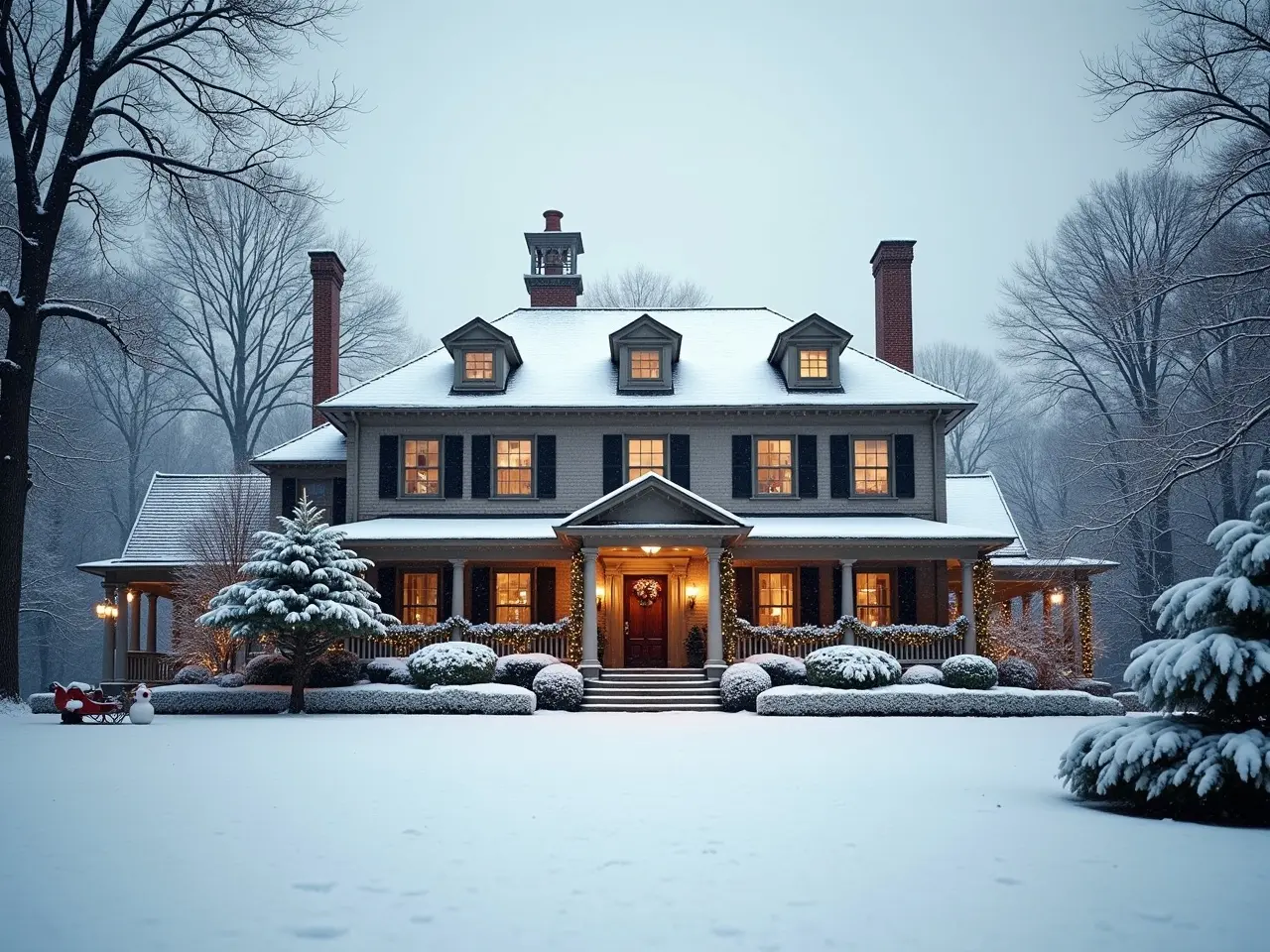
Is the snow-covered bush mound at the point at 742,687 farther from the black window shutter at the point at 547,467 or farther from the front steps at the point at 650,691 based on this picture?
the black window shutter at the point at 547,467

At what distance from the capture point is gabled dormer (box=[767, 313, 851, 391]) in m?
26.5

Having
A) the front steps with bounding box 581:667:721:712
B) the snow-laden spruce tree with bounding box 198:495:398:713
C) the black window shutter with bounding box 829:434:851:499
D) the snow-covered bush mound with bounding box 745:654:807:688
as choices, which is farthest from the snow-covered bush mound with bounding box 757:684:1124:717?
the snow-laden spruce tree with bounding box 198:495:398:713

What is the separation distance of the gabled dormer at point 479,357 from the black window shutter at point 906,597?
34.6 ft

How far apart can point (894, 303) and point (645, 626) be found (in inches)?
436

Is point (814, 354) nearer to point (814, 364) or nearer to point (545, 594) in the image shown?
point (814, 364)

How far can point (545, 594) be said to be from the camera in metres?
25.7

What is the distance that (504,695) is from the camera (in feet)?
66.7

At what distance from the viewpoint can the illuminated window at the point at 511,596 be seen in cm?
A: 2577

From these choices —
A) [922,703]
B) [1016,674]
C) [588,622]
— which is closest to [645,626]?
[588,622]

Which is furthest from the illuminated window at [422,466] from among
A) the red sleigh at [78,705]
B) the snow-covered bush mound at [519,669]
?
the red sleigh at [78,705]

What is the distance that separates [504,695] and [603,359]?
10924mm

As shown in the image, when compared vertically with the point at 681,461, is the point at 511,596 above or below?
below

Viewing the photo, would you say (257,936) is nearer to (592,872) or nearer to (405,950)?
(405,950)

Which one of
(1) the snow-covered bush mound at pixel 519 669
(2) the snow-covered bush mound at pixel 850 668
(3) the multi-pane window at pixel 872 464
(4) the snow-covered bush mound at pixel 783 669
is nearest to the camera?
(2) the snow-covered bush mound at pixel 850 668
